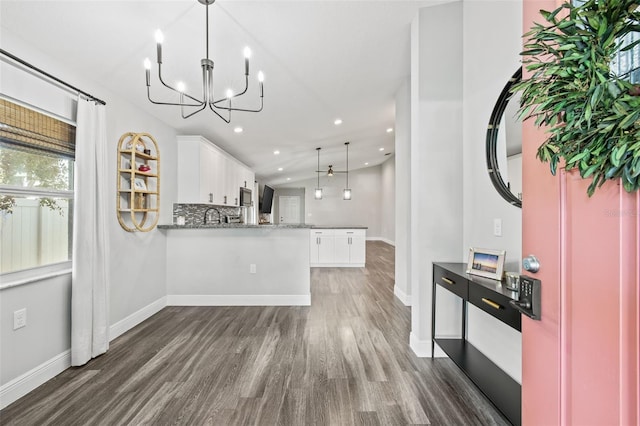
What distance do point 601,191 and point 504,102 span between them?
136 centimetres

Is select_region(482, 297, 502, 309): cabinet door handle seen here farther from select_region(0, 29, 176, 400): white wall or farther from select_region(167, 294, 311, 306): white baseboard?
select_region(0, 29, 176, 400): white wall

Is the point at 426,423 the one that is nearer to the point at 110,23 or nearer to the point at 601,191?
the point at 601,191

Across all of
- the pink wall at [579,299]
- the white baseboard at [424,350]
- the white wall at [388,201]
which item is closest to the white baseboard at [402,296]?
the white baseboard at [424,350]

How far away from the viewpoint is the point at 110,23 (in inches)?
75.7

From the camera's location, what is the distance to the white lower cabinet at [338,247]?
641 cm

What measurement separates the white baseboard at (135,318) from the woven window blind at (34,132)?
171 cm

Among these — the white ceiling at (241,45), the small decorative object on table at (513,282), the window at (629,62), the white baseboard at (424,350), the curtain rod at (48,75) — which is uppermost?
the white ceiling at (241,45)

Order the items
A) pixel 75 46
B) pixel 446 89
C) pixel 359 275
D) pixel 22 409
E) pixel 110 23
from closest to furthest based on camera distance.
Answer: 1. pixel 22 409
2. pixel 110 23
3. pixel 75 46
4. pixel 446 89
5. pixel 359 275

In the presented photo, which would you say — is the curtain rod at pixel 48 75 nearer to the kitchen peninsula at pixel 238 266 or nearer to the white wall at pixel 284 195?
the kitchen peninsula at pixel 238 266

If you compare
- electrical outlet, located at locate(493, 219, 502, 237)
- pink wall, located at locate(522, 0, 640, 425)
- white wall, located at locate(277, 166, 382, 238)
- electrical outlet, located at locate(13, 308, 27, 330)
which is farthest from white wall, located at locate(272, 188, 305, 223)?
pink wall, located at locate(522, 0, 640, 425)

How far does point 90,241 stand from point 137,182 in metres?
0.98

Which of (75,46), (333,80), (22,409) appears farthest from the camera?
(333,80)

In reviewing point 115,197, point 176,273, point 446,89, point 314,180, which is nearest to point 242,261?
point 176,273

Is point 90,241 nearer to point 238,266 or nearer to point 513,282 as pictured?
point 238,266
